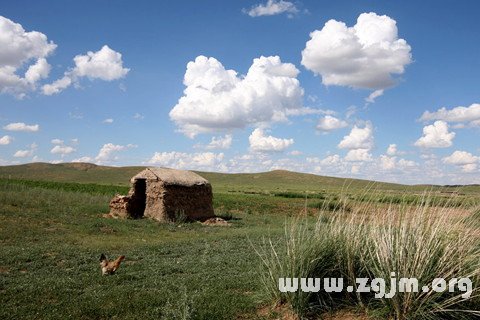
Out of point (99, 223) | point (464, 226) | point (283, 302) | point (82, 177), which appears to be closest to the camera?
point (464, 226)

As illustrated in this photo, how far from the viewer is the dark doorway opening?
25.4m

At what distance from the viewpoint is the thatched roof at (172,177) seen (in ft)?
78.9

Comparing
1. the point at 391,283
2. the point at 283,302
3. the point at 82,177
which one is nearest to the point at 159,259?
the point at 283,302

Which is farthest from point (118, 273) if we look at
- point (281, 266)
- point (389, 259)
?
point (389, 259)

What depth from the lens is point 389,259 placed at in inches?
266

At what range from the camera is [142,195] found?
86.4 ft

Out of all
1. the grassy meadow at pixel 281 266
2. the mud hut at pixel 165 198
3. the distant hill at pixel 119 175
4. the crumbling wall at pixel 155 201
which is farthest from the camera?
the distant hill at pixel 119 175

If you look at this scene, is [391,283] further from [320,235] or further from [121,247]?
[121,247]

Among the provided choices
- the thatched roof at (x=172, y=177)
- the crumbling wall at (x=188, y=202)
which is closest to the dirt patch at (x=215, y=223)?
the crumbling wall at (x=188, y=202)

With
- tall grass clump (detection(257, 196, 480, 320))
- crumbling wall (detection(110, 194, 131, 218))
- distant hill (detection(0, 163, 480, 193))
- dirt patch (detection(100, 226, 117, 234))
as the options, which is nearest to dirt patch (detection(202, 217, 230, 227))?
crumbling wall (detection(110, 194, 131, 218))

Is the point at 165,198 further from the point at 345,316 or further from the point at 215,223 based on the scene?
the point at 345,316

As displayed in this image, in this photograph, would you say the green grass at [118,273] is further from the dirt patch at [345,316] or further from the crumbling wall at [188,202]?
the crumbling wall at [188,202]

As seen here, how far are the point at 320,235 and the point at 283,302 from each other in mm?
1372

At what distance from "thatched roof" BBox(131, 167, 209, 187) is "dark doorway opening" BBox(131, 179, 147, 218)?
0.63m
